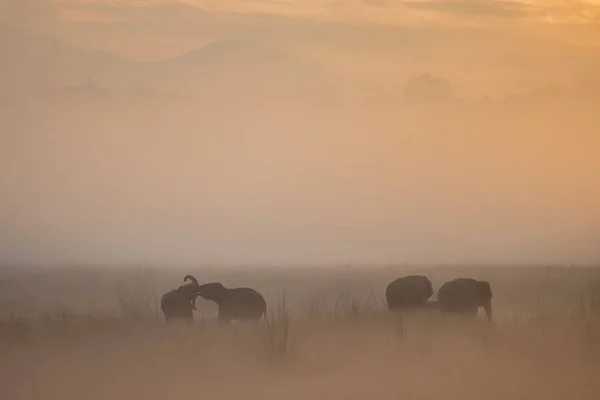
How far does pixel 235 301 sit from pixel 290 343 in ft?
0.49

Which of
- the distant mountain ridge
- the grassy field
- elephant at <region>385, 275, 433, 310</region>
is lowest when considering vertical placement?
the grassy field

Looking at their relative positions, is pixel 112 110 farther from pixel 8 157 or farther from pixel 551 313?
pixel 551 313

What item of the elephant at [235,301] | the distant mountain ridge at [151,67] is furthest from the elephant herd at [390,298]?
the distant mountain ridge at [151,67]

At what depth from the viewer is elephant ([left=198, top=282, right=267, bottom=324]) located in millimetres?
1385

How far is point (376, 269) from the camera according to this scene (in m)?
1.44

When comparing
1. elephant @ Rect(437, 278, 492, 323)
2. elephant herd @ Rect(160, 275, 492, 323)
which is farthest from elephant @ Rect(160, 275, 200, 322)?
elephant @ Rect(437, 278, 492, 323)

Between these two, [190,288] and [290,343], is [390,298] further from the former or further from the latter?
[190,288]

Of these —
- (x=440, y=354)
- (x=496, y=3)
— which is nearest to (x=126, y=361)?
(x=440, y=354)

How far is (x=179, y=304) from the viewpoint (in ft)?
4.55

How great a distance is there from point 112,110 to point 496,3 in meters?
0.92

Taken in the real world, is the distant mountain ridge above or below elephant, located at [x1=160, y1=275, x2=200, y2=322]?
above

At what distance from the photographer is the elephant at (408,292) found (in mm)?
1426

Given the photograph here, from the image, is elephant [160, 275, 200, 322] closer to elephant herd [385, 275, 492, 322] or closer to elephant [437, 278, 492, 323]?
elephant herd [385, 275, 492, 322]

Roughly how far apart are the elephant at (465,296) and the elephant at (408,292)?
→ 3 centimetres
